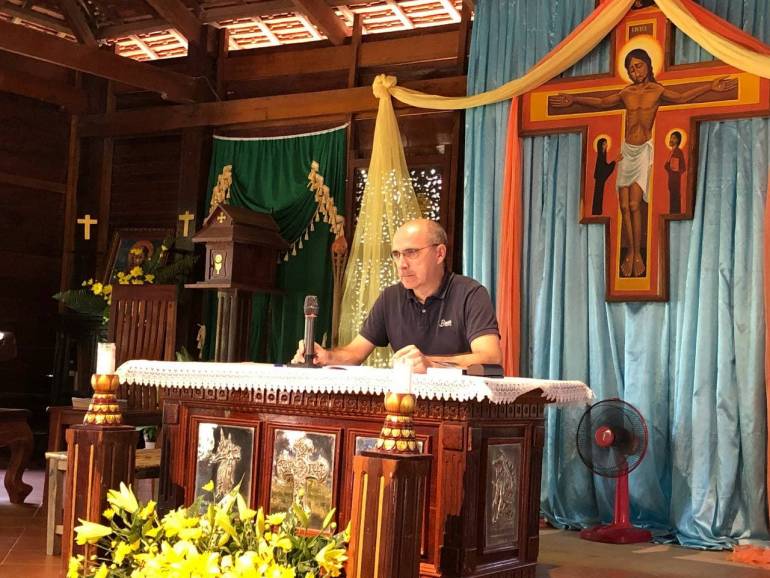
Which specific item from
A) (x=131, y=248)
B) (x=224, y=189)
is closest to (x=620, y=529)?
(x=224, y=189)

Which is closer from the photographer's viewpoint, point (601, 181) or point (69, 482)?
point (69, 482)

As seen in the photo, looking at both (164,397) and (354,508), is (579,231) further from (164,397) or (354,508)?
(354,508)

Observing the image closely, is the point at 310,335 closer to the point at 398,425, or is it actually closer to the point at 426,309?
the point at 426,309

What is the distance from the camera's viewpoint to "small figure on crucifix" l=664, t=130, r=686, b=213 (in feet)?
22.8

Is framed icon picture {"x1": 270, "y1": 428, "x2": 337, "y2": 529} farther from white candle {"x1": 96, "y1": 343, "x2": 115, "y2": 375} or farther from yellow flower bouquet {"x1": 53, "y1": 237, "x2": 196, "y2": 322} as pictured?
yellow flower bouquet {"x1": 53, "y1": 237, "x2": 196, "y2": 322}

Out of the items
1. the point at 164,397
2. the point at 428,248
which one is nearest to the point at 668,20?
the point at 428,248

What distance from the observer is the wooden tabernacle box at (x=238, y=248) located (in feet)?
27.0

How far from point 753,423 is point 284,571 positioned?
469cm

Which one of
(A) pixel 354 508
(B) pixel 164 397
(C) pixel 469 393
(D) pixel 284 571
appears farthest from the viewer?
(B) pixel 164 397

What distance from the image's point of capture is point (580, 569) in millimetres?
5578

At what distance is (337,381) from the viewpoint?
4.42m

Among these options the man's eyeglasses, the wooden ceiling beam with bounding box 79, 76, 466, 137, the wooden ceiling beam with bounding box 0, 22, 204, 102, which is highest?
the wooden ceiling beam with bounding box 0, 22, 204, 102

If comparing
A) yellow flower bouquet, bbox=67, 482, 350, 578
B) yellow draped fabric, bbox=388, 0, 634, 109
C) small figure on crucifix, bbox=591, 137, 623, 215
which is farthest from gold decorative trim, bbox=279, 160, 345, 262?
yellow flower bouquet, bbox=67, 482, 350, 578

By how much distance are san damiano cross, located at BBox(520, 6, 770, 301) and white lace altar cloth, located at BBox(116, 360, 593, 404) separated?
7.04ft
